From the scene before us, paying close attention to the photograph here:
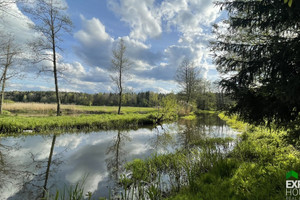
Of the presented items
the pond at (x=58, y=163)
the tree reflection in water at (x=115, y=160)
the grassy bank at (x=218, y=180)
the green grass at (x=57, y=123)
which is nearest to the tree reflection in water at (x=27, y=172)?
the pond at (x=58, y=163)

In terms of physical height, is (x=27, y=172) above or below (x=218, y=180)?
below

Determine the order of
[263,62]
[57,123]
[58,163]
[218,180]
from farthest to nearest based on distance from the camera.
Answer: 1. [57,123]
2. [58,163]
3. [263,62]
4. [218,180]

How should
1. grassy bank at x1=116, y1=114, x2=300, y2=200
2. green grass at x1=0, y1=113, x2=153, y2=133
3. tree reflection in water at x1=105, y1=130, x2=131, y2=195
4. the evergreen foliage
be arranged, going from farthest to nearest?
1. green grass at x1=0, y1=113, x2=153, y2=133
2. tree reflection in water at x1=105, y1=130, x2=131, y2=195
3. the evergreen foliage
4. grassy bank at x1=116, y1=114, x2=300, y2=200

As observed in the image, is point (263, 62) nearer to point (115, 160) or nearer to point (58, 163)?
point (115, 160)

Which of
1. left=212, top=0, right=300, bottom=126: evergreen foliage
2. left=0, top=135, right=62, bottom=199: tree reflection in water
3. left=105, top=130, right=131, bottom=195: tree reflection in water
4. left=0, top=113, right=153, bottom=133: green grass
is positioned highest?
left=212, top=0, right=300, bottom=126: evergreen foliage

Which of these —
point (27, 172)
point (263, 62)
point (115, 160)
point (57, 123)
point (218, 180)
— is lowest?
point (115, 160)

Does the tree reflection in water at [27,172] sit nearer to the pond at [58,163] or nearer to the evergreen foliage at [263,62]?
the pond at [58,163]

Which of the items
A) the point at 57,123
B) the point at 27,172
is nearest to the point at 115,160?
the point at 27,172

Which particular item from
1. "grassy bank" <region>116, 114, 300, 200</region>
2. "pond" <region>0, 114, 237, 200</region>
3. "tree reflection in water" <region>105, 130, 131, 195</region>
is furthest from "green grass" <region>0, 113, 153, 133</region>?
"grassy bank" <region>116, 114, 300, 200</region>

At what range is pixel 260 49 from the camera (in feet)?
15.1

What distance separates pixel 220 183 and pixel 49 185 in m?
4.50

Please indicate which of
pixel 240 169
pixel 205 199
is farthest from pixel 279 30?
pixel 205 199

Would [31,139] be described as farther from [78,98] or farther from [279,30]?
[78,98]

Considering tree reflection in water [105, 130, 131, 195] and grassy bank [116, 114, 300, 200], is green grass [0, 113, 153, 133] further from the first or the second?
grassy bank [116, 114, 300, 200]
